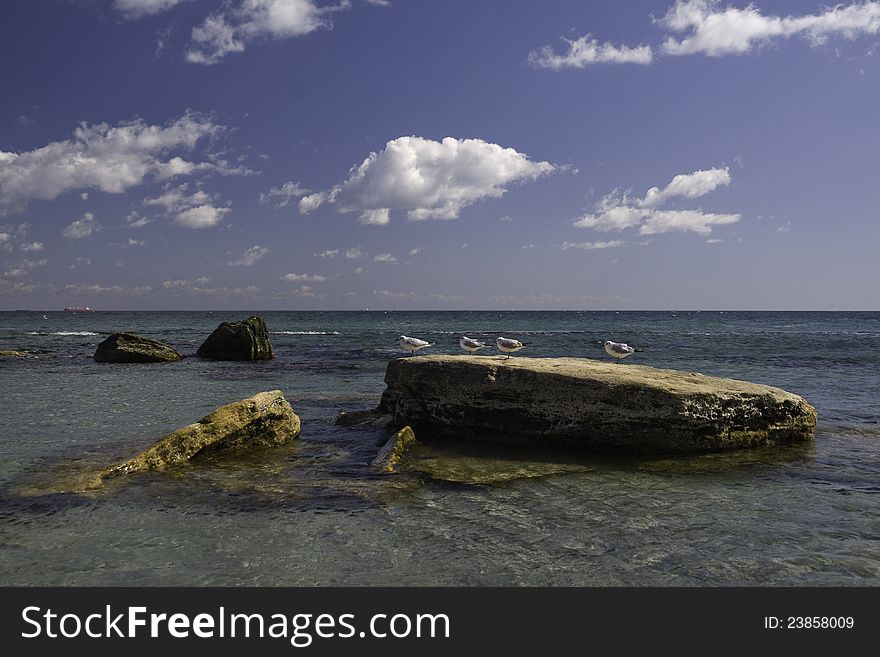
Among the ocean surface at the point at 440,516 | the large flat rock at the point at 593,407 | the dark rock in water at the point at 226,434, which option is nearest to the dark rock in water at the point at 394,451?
the ocean surface at the point at 440,516

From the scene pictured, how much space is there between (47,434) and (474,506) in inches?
304

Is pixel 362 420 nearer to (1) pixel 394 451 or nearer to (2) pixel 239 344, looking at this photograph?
(1) pixel 394 451

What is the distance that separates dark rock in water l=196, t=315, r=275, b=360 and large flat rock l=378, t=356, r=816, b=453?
1846 cm

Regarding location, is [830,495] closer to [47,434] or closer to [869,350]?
[47,434]

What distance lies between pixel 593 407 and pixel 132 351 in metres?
21.6

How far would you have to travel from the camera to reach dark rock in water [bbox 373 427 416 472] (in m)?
7.68

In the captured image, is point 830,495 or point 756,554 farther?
point 830,495

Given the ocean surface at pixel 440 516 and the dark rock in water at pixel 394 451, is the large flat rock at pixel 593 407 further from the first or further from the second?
the dark rock in water at pixel 394 451

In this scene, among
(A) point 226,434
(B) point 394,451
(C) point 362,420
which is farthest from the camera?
(C) point 362,420

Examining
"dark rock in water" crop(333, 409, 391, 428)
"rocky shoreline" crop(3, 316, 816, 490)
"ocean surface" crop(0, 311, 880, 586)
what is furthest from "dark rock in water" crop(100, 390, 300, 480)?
"dark rock in water" crop(333, 409, 391, 428)

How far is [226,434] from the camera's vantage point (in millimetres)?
8453

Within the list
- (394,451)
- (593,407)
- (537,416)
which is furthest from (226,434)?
(593,407)

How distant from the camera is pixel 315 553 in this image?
4.97 metres
